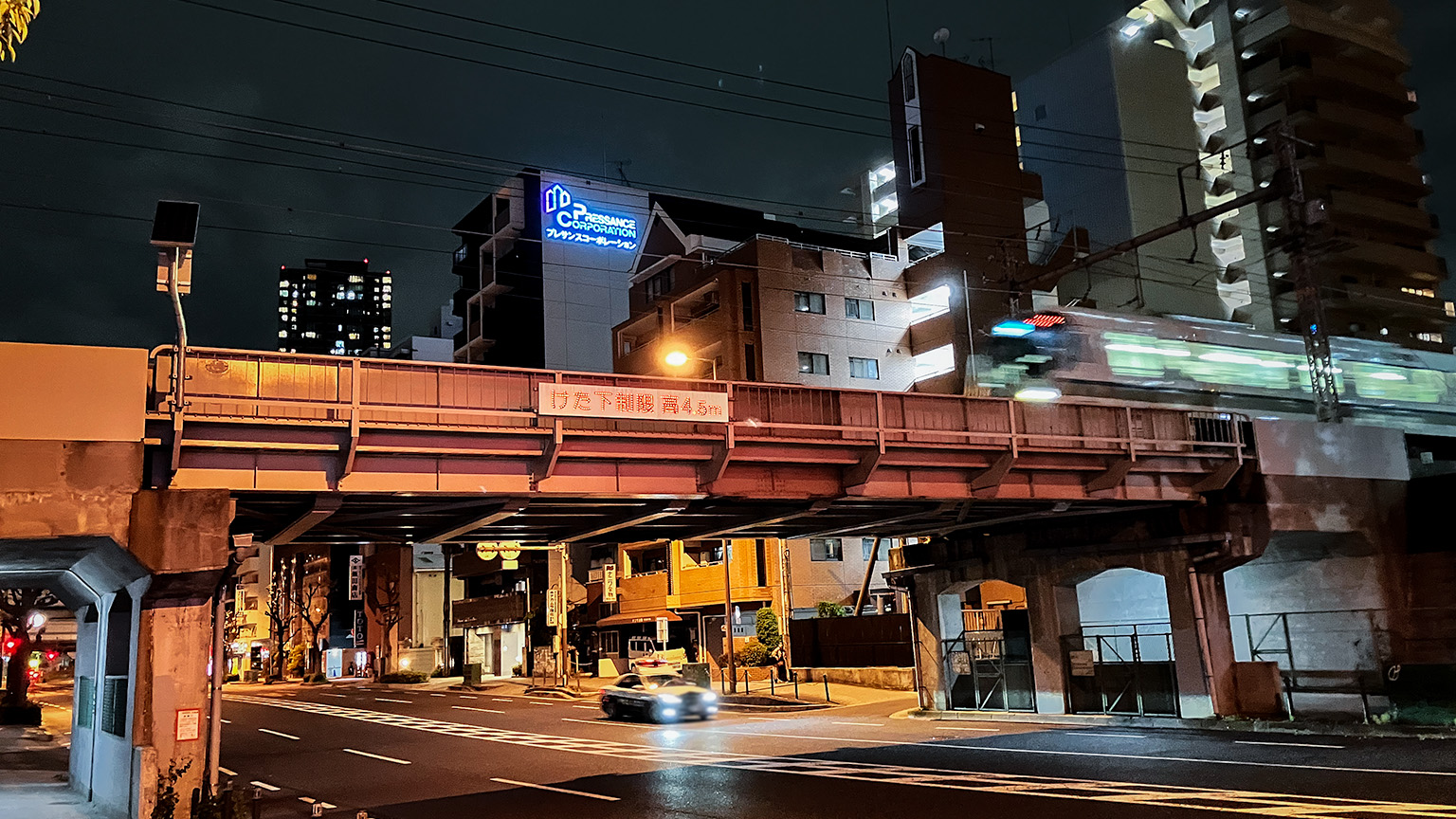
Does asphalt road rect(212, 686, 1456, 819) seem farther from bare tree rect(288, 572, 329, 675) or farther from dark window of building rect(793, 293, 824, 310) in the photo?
bare tree rect(288, 572, 329, 675)

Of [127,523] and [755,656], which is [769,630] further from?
[127,523]

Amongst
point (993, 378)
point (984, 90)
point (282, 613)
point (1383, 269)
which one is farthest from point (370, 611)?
point (1383, 269)

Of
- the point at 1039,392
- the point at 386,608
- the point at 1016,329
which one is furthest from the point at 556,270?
the point at 1039,392

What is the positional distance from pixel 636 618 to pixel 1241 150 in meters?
55.0

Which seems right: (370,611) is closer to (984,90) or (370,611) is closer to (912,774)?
(984,90)

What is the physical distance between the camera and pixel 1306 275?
29234 mm

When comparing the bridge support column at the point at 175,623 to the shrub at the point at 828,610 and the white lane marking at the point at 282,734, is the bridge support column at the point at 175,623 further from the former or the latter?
the shrub at the point at 828,610

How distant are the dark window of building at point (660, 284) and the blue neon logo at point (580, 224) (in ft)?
39.0

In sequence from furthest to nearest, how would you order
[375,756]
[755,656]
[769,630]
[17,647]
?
[769,630] < [755,656] < [17,647] < [375,756]

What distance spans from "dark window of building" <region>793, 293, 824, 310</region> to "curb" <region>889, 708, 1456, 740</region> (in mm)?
32370

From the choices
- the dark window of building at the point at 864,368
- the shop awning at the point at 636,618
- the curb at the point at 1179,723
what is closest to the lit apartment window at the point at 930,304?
the dark window of building at the point at 864,368

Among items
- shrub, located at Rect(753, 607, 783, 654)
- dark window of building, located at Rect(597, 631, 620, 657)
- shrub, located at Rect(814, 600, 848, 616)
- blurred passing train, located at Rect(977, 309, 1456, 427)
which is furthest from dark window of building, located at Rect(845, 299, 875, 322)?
blurred passing train, located at Rect(977, 309, 1456, 427)

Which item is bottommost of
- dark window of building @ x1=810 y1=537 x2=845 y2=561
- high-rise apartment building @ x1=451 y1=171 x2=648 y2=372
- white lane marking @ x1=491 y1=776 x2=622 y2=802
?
white lane marking @ x1=491 y1=776 x2=622 y2=802

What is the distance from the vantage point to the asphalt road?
15.1 metres
